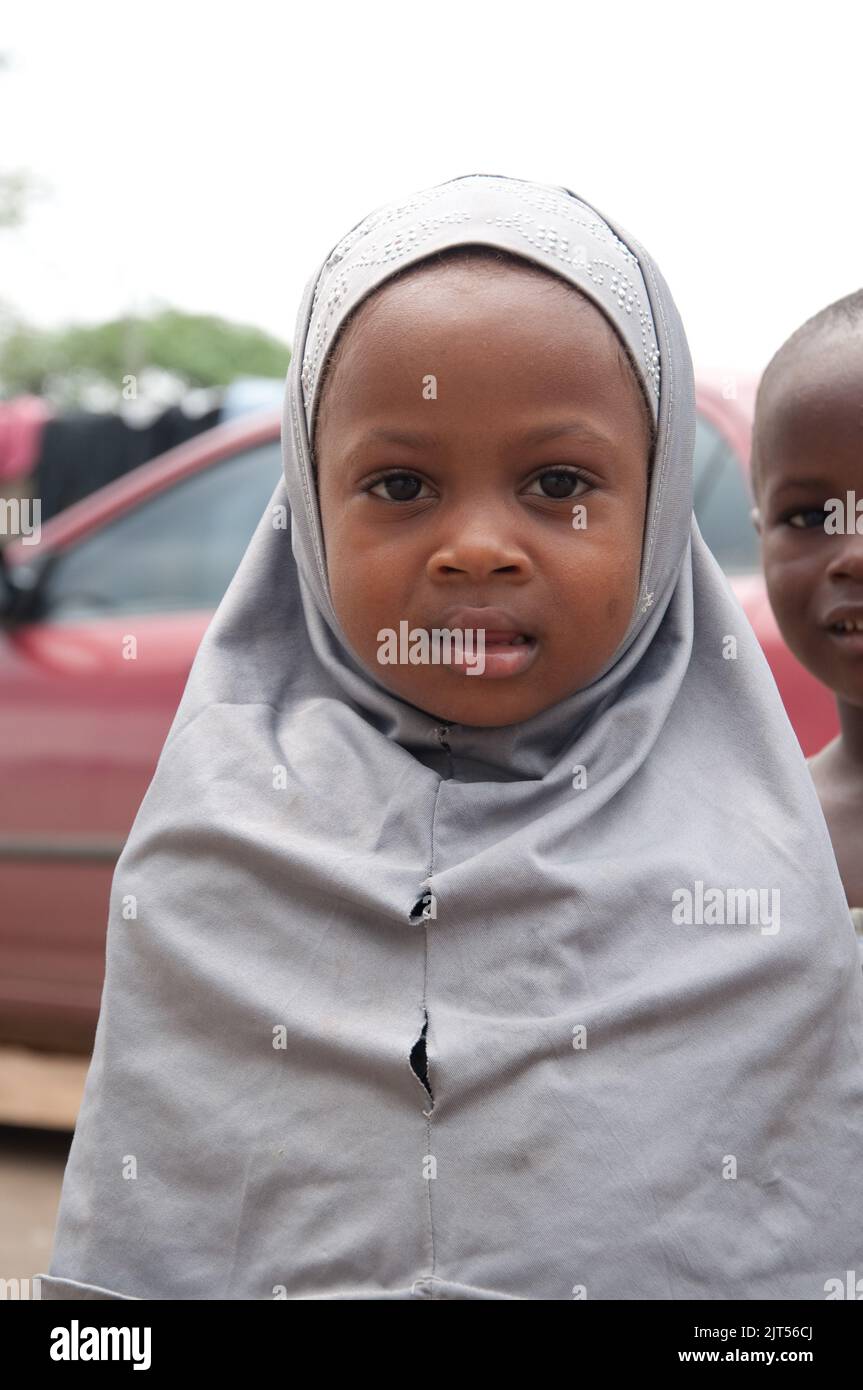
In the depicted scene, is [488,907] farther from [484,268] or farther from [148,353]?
[148,353]

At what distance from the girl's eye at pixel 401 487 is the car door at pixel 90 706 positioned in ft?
7.83

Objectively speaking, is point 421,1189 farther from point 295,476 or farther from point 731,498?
point 731,498

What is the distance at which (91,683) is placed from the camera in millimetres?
4121

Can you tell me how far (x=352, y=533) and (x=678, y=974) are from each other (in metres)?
0.57

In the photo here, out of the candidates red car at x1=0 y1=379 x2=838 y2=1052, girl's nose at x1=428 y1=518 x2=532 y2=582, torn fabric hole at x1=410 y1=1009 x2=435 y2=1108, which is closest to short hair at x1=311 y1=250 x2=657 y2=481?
girl's nose at x1=428 y1=518 x2=532 y2=582

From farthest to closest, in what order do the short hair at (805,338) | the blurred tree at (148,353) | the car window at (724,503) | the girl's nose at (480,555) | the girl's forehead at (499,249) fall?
1. the blurred tree at (148,353)
2. the car window at (724,503)
3. the short hair at (805,338)
4. the girl's forehead at (499,249)
5. the girl's nose at (480,555)

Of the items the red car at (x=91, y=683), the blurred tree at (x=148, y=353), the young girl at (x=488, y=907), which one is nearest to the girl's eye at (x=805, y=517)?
the young girl at (x=488, y=907)

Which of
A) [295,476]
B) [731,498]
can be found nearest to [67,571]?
[731,498]

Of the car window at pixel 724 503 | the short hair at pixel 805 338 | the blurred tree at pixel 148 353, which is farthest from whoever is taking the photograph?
the blurred tree at pixel 148 353

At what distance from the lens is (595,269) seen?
1667 millimetres

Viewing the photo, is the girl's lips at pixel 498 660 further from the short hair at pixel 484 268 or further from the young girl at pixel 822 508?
the young girl at pixel 822 508

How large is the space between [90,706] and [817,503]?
8.23 ft

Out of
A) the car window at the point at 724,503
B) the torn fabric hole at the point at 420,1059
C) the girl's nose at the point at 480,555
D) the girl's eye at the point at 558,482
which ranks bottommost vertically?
the torn fabric hole at the point at 420,1059

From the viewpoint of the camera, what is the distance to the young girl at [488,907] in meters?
1.55
